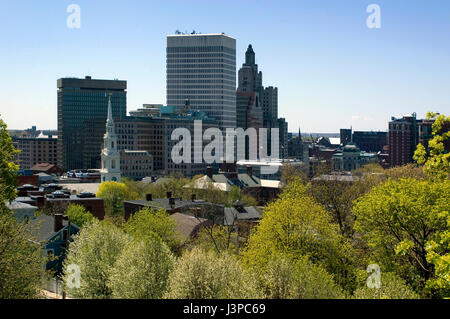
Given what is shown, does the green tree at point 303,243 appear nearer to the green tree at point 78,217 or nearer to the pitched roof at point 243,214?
the green tree at point 78,217

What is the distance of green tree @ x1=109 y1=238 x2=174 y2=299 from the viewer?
40.5 meters

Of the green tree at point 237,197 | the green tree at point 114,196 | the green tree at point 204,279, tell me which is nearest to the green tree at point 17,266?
the green tree at point 204,279

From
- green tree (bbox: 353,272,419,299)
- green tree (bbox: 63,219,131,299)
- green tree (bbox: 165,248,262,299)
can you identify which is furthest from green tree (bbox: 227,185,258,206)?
green tree (bbox: 353,272,419,299)

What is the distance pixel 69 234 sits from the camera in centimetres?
7131

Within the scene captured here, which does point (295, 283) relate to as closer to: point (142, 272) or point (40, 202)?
point (142, 272)

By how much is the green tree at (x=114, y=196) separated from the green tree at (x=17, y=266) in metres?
72.8

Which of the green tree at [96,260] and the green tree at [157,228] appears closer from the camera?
the green tree at [96,260]

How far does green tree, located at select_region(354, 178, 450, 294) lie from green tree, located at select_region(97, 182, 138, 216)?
249ft

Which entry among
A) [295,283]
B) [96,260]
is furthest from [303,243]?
[96,260]

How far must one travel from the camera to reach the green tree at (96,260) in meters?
46.0

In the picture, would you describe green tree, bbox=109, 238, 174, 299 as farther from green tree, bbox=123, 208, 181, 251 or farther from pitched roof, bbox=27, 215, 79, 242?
pitched roof, bbox=27, 215, 79, 242

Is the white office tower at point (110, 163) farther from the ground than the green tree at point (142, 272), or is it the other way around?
the white office tower at point (110, 163)

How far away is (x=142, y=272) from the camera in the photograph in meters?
41.4
